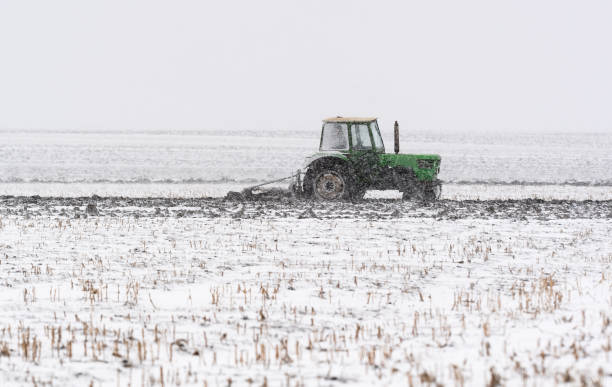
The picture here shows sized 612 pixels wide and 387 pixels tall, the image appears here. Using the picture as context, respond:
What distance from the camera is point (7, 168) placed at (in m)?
40.0

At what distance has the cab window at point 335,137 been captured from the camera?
60.4ft

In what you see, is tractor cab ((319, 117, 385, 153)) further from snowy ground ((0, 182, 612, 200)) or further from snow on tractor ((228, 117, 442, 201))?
snowy ground ((0, 182, 612, 200))

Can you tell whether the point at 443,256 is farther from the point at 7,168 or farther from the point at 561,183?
the point at 7,168

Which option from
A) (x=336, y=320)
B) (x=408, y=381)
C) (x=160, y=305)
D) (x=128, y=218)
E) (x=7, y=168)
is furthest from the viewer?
(x=7, y=168)

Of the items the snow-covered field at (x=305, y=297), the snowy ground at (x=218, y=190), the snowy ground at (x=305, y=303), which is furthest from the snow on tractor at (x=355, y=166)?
the snowy ground at (x=218, y=190)

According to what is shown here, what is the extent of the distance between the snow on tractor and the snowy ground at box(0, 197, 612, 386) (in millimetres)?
3603

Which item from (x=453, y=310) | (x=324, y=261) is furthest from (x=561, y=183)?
(x=453, y=310)

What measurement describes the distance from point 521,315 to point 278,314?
214cm

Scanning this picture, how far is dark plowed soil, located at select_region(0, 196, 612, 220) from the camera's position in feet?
54.2

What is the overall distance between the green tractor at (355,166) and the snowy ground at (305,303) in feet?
11.8

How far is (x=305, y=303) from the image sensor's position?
7.91 meters

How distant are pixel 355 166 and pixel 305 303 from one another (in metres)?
10.7

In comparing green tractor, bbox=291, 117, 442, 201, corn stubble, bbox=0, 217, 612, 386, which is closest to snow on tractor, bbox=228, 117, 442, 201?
green tractor, bbox=291, 117, 442, 201

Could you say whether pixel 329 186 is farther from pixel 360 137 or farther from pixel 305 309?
pixel 305 309
